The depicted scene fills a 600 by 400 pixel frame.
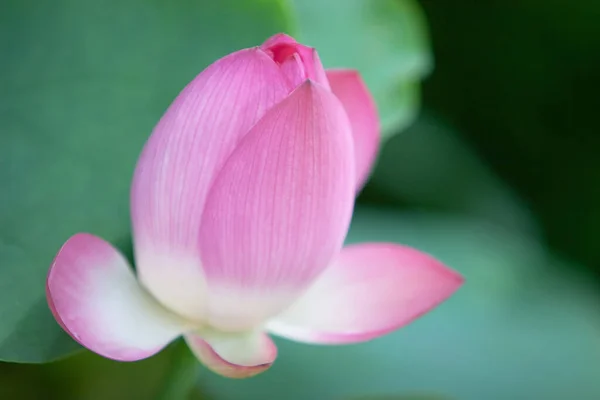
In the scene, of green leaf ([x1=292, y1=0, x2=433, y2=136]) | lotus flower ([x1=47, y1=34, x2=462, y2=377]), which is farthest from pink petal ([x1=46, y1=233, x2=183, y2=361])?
green leaf ([x1=292, y1=0, x2=433, y2=136])

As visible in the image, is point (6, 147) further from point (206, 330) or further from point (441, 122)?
point (441, 122)

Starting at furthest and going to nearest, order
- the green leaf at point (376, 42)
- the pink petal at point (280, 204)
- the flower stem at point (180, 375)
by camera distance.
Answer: the green leaf at point (376, 42), the flower stem at point (180, 375), the pink petal at point (280, 204)

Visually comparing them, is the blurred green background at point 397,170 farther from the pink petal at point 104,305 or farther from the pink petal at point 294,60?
the pink petal at point 294,60

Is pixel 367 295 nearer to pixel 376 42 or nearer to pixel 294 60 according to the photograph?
pixel 294 60

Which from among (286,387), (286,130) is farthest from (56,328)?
(286,387)

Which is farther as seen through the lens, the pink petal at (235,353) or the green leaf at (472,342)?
the green leaf at (472,342)

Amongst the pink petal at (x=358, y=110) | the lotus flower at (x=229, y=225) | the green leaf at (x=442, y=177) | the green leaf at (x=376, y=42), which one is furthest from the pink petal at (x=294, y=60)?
the green leaf at (x=442, y=177)

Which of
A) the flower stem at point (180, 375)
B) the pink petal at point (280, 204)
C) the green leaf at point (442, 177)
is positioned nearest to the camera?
the pink petal at point (280, 204)
